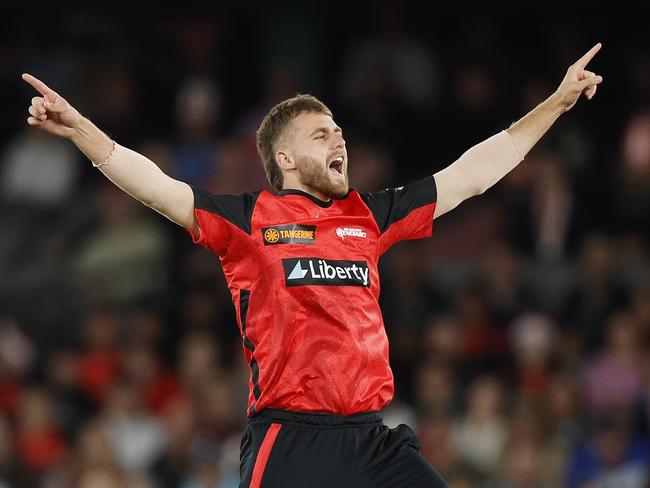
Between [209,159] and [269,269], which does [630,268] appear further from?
[269,269]

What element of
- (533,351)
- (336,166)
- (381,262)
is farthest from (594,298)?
(336,166)

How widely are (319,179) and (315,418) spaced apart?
3.31 feet

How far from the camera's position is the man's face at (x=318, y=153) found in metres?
5.86

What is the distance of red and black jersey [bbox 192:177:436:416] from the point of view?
557 cm

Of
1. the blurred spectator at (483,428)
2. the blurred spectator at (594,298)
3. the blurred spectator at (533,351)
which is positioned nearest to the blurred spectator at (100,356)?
the blurred spectator at (483,428)

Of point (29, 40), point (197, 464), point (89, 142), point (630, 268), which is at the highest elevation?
point (29, 40)

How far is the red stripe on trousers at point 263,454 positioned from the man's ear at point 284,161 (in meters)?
1.11

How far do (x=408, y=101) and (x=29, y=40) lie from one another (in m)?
4.29

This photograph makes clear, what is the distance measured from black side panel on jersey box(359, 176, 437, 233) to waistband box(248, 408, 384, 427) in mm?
846

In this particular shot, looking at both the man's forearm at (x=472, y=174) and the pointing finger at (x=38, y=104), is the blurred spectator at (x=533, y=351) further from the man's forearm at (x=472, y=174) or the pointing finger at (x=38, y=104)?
the pointing finger at (x=38, y=104)

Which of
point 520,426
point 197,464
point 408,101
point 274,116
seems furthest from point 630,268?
point 274,116

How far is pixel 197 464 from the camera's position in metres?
10.5

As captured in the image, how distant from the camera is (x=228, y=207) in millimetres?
5730

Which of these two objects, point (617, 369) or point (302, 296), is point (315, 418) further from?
point (617, 369)
